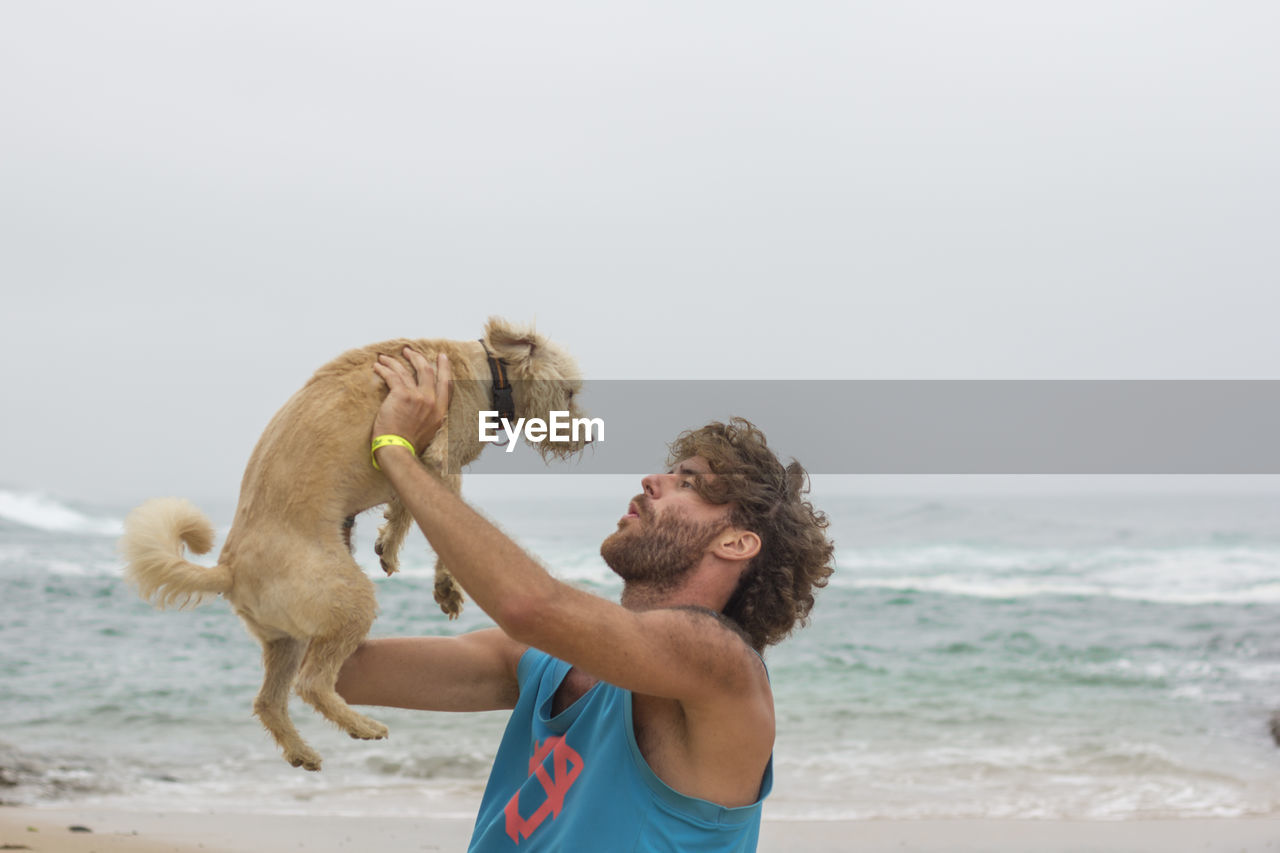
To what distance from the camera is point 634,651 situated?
2391mm

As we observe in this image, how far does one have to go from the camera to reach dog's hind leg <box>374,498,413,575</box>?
3.05 metres

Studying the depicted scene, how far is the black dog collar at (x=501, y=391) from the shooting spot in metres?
3.02

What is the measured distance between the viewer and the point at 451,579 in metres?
3.00

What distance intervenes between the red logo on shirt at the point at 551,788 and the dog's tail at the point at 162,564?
1026 mm

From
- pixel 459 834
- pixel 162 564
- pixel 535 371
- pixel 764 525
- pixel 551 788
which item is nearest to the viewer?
pixel 162 564

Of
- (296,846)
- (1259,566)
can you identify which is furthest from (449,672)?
(1259,566)

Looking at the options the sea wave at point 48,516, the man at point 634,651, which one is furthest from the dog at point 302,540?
the sea wave at point 48,516

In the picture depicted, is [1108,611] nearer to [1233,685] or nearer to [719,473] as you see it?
[1233,685]

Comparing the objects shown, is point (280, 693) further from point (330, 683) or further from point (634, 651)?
point (634, 651)

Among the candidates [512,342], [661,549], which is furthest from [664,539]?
[512,342]

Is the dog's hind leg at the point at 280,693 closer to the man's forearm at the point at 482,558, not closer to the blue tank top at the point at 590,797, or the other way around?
the blue tank top at the point at 590,797

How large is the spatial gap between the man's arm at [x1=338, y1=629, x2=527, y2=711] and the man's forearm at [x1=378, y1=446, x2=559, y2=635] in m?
0.81

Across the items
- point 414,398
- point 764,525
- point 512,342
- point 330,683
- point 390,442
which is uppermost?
point 512,342

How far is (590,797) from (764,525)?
3.17ft
